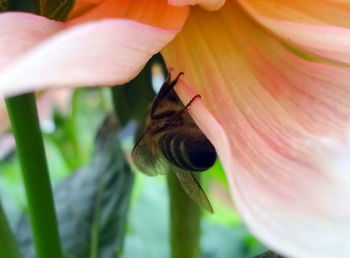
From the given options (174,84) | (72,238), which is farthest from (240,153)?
(72,238)

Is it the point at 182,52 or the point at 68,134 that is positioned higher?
the point at 68,134

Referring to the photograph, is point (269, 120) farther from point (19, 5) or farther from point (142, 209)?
point (142, 209)

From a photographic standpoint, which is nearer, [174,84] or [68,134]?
[174,84]

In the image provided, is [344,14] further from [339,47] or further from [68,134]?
[68,134]

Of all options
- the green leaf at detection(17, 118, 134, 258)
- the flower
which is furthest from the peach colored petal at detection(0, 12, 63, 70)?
the green leaf at detection(17, 118, 134, 258)

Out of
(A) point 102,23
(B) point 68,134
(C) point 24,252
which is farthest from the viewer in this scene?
(B) point 68,134

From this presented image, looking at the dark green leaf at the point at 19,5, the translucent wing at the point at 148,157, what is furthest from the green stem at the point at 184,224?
the dark green leaf at the point at 19,5
